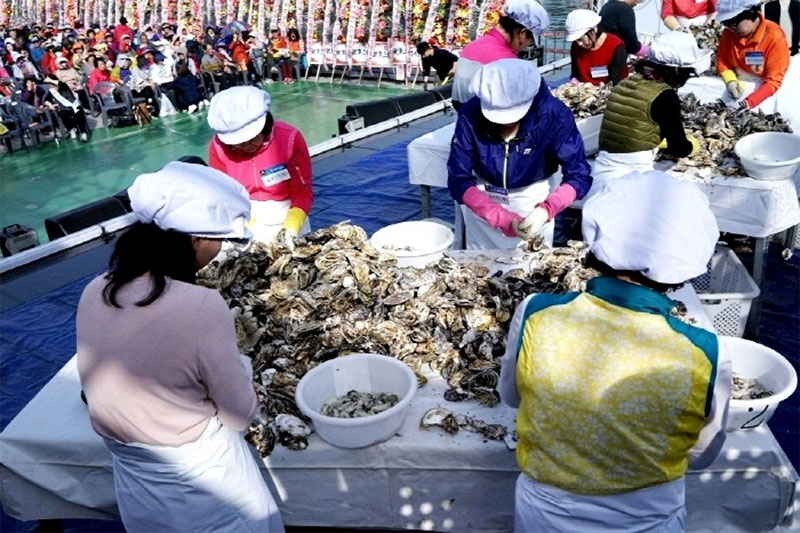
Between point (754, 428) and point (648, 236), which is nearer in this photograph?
point (648, 236)

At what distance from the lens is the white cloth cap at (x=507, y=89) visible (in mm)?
2721

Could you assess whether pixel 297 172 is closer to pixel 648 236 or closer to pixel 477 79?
pixel 477 79

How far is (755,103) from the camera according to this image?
435 centimetres

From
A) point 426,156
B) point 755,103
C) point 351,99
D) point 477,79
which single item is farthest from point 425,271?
point 351,99

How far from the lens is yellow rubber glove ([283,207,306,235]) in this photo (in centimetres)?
313

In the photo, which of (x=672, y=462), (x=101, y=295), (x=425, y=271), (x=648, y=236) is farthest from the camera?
(x=425, y=271)

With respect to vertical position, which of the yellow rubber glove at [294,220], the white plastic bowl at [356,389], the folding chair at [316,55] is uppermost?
the yellow rubber glove at [294,220]

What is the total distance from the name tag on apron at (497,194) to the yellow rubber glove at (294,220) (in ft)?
3.00

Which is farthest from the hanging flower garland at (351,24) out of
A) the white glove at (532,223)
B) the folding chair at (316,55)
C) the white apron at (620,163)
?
the white glove at (532,223)

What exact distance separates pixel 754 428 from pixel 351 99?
12.2 m

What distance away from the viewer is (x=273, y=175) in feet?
10.5

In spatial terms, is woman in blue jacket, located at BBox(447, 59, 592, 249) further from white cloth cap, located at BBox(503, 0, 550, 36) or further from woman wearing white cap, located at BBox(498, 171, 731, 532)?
woman wearing white cap, located at BBox(498, 171, 731, 532)

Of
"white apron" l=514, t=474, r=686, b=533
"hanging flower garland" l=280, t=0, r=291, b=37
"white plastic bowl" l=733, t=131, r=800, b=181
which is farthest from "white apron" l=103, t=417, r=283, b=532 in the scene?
"hanging flower garland" l=280, t=0, r=291, b=37

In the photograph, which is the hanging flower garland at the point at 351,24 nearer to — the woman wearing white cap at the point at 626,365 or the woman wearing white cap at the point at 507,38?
the woman wearing white cap at the point at 507,38
